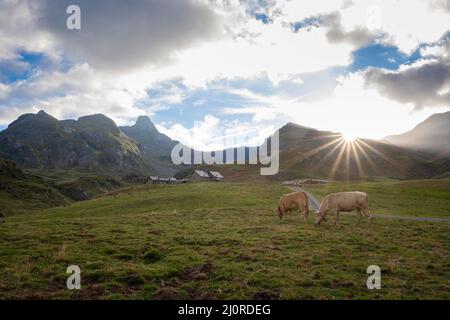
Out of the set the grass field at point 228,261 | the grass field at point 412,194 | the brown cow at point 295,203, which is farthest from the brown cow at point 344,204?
the grass field at point 412,194

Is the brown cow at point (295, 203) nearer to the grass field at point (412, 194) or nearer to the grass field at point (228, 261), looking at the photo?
the grass field at point (228, 261)

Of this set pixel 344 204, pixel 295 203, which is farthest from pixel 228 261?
pixel 295 203

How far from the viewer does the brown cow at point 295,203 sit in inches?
1273

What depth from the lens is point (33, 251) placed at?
61.4 ft

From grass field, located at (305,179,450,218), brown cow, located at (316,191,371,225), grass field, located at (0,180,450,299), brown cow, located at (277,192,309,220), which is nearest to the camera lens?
grass field, located at (0,180,450,299)

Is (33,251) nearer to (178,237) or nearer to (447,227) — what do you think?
(178,237)

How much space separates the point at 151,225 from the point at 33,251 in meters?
12.1

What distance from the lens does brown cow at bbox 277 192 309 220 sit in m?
32.3

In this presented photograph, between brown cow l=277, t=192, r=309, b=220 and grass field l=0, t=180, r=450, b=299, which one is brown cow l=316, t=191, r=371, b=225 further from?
brown cow l=277, t=192, r=309, b=220

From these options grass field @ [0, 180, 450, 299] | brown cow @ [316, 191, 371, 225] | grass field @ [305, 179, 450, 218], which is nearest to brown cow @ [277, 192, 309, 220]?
brown cow @ [316, 191, 371, 225]

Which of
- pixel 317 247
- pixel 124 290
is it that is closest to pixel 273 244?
pixel 317 247
